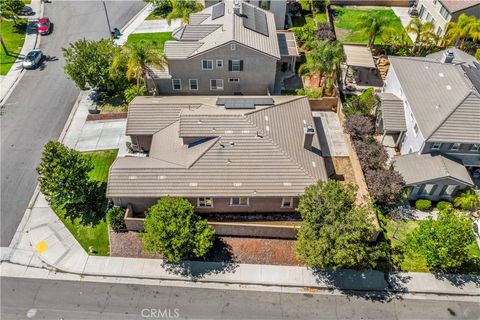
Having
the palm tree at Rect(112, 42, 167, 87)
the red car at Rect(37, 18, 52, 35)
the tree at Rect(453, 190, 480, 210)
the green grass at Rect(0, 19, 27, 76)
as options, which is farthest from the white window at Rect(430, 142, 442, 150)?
the red car at Rect(37, 18, 52, 35)

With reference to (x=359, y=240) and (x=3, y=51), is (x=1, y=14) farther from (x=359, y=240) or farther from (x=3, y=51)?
(x=359, y=240)

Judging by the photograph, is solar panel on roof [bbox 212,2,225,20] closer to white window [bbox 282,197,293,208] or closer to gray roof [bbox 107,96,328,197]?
gray roof [bbox 107,96,328,197]

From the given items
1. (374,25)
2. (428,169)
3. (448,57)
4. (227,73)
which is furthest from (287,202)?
(374,25)

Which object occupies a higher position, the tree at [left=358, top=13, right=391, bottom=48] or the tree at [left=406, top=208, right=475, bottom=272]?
the tree at [left=358, top=13, right=391, bottom=48]

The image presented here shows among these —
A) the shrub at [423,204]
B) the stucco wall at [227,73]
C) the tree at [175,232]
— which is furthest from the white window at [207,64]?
the shrub at [423,204]

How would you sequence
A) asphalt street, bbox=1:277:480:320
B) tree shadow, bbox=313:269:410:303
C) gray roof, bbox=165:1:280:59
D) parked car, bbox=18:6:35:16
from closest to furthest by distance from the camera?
asphalt street, bbox=1:277:480:320
tree shadow, bbox=313:269:410:303
gray roof, bbox=165:1:280:59
parked car, bbox=18:6:35:16

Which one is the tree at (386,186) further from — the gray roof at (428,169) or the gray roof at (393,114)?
the gray roof at (393,114)
